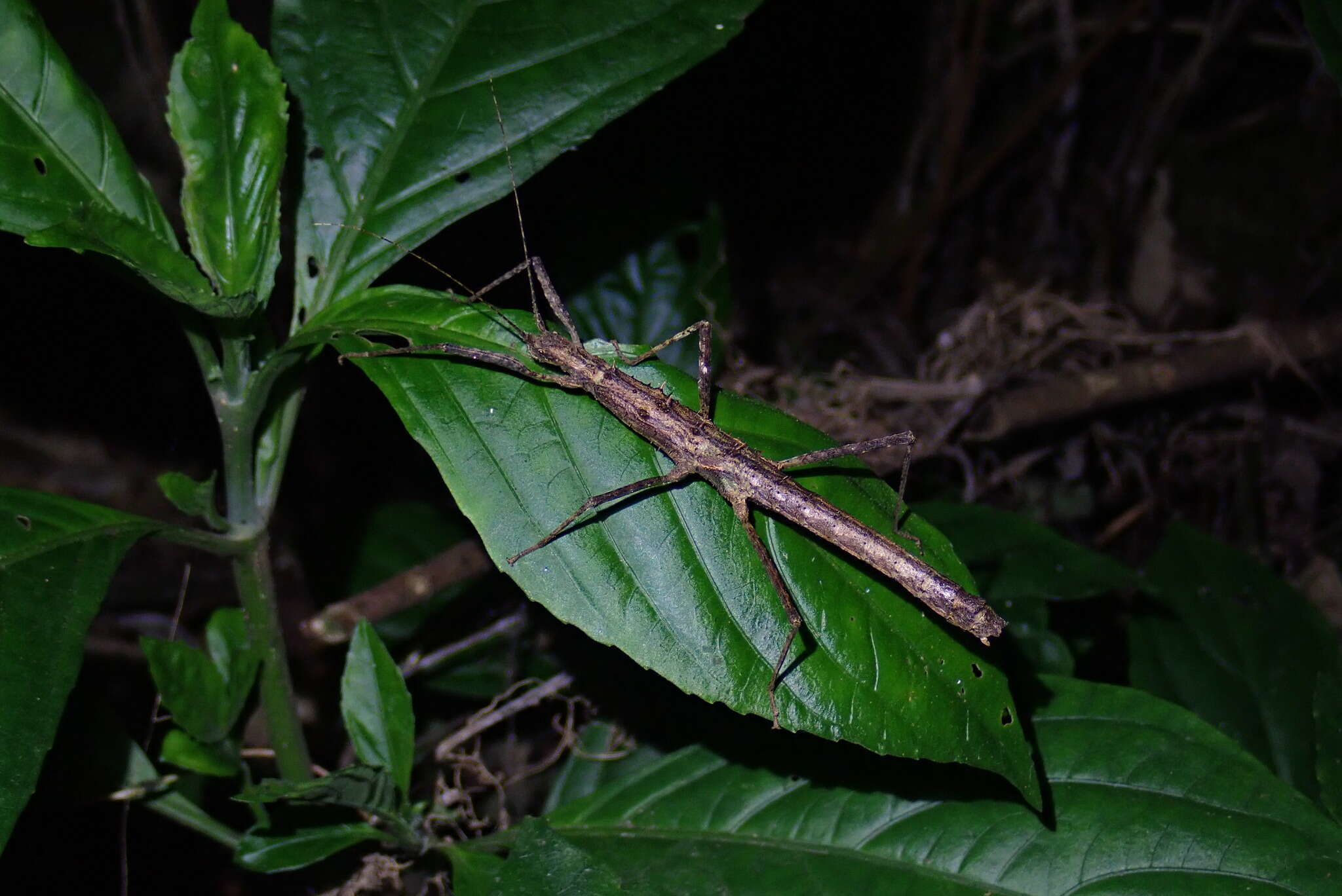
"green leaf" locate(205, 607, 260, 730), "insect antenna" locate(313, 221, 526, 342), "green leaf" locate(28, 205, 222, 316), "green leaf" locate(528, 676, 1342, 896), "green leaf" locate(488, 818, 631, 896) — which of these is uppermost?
"green leaf" locate(28, 205, 222, 316)

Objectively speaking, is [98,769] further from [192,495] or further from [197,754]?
[192,495]

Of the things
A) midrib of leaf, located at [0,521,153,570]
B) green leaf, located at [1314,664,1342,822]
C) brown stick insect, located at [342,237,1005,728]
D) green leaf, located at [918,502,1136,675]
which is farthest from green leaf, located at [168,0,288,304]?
green leaf, located at [1314,664,1342,822]

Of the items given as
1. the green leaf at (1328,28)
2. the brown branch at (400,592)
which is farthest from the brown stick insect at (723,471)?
the green leaf at (1328,28)

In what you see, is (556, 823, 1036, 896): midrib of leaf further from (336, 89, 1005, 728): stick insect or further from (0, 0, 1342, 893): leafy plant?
(336, 89, 1005, 728): stick insect

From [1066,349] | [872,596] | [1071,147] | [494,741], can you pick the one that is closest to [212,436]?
[494,741]

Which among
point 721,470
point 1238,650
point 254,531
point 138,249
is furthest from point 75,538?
point 1238,650

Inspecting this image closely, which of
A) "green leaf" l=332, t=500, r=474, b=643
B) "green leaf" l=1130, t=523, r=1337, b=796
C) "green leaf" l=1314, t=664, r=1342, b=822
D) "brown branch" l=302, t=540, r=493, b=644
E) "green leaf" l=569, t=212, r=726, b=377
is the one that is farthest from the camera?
"green leaf" l=569, t=212, r=726, b=377

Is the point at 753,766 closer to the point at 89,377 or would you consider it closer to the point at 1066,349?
the point at 1066,349
